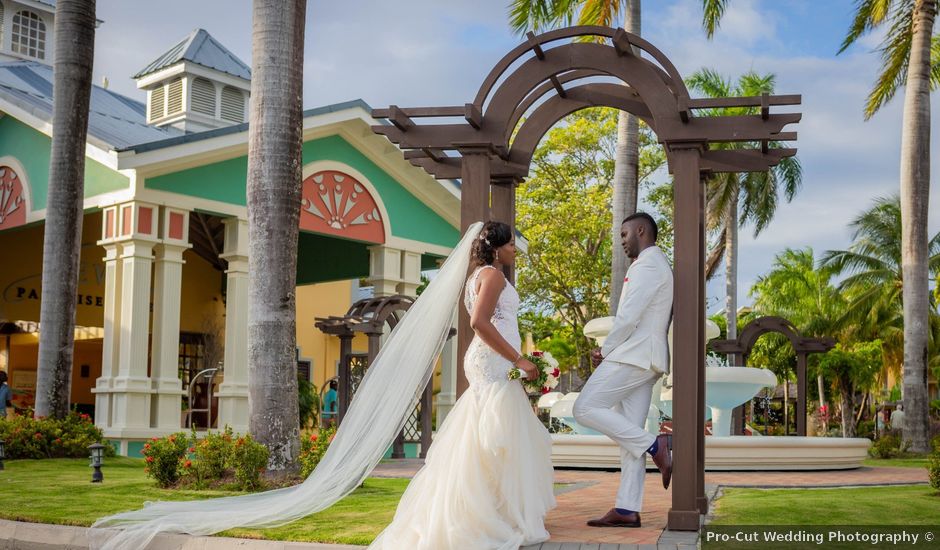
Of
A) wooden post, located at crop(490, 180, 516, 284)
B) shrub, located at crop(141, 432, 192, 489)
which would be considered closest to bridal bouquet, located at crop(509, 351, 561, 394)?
wooden post, located at crop(490, 180, 516, 284)

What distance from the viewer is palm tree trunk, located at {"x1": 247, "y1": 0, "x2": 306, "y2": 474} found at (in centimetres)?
1096

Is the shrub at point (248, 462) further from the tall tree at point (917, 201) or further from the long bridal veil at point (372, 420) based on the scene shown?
the tall tree at point (917, 201)

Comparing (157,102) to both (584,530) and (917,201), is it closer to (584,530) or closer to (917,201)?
(917,201)

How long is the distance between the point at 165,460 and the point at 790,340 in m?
13.3

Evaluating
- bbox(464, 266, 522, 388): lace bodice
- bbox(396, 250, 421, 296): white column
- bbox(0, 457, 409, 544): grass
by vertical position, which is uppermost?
bbox(396, 250, 421, 296): white column

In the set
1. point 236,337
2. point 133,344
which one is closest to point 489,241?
point 133,344

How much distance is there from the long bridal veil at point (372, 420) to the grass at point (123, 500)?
0.22m

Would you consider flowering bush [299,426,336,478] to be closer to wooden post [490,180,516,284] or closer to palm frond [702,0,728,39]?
wooden post [490,180,516,284]

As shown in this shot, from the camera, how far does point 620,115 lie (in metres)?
18.3

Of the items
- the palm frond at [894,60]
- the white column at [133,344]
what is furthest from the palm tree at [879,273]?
the white column at [133,344]

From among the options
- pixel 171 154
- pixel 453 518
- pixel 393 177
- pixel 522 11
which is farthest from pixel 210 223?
pixel 453 518

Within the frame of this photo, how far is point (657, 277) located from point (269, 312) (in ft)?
16.6

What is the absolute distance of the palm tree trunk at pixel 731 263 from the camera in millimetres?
34375

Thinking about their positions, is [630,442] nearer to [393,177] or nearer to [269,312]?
[269,312]
